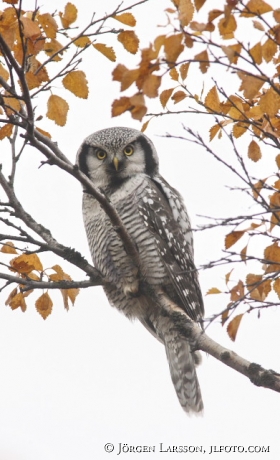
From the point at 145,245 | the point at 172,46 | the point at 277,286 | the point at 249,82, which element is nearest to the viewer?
the point at 172,46

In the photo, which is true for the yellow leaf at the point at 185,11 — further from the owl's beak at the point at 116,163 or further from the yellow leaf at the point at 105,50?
the owl's beak at the point at 116,163

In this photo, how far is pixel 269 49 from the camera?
2.70 metres

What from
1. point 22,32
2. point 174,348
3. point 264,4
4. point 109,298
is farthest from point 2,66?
point 174,348

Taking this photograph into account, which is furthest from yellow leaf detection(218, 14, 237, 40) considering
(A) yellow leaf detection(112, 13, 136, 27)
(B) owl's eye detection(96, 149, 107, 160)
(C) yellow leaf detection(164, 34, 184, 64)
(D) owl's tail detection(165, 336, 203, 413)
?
(D) owl's tail detection(165, 336, 203, 413)

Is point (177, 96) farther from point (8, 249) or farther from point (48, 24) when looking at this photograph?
point (8, 249)

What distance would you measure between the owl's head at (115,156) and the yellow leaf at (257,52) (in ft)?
7.75

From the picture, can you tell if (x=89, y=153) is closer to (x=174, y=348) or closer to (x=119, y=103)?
(x=174, y=348)

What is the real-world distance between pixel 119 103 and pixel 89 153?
293 cm

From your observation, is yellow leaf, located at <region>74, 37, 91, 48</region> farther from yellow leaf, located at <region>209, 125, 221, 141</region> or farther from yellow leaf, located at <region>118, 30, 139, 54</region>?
yellow leaf, located at <region>209, 125, 221, 141</region>

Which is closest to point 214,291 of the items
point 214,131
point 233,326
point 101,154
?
point 233,326

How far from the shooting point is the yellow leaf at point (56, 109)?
11.2 ft

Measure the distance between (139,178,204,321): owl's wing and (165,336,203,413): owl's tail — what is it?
1.00 ft

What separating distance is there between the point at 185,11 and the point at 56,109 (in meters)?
1.04

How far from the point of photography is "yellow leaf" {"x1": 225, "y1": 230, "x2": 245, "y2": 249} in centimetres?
290
